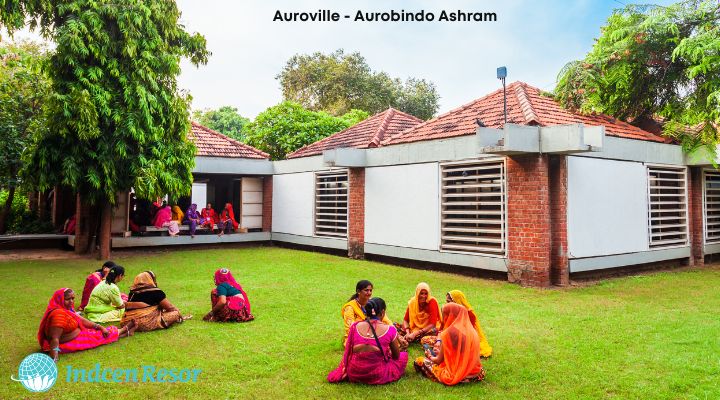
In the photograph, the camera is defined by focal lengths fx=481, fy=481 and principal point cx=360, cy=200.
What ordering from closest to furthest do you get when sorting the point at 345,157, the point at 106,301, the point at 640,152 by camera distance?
the point at 106,301 < the point at 640,152 < the point at 345,157

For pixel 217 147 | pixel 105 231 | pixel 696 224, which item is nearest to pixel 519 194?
pixel 696 224

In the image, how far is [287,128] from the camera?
24.3 metres

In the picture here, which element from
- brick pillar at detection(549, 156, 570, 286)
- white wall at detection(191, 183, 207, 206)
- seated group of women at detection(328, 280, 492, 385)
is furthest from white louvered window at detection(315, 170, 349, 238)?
white wall at detection(191, 183, 207, 206)

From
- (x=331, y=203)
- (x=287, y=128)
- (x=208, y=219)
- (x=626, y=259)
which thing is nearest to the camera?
(x=626, y=259)

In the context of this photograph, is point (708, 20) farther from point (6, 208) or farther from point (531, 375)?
point (6, 208)

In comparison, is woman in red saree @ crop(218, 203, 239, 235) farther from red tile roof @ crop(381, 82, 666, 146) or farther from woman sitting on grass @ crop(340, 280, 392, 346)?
woman sitting on grass @ crop(340, 280, 392, 346)

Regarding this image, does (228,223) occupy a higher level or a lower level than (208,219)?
lower

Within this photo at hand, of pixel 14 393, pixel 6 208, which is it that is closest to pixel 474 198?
pixel 14 393

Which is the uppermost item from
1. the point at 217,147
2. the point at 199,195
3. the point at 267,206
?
the point at 217,147

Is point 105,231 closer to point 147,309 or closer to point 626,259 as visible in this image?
point 147,309

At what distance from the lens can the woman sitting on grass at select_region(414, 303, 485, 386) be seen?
4109 mm

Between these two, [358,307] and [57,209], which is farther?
[57,209]

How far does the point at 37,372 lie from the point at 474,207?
812 centimetres

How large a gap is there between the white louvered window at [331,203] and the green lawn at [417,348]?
3909 mm
